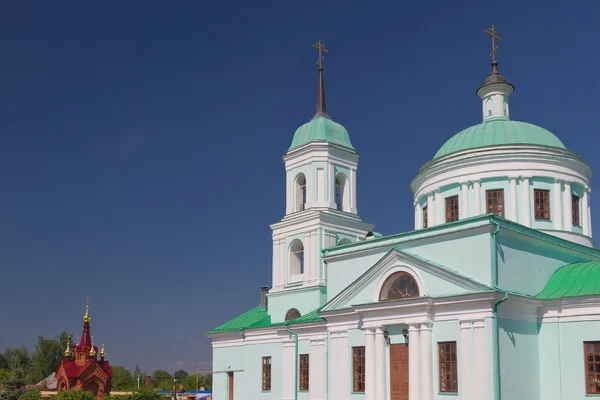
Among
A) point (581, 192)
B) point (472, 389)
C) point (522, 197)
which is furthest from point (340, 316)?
point (581, 192)

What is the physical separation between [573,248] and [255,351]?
13687 mm

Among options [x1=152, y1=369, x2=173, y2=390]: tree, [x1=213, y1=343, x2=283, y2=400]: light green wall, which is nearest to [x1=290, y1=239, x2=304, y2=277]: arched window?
[x1=213, y1=343, x2=283, y2=400]: light green wall

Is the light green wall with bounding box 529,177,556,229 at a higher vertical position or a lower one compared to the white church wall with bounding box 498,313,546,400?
higher

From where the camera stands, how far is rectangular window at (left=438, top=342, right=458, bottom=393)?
1984cm

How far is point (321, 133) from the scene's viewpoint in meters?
29.8

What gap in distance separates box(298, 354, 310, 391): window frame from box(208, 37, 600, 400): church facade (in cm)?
6

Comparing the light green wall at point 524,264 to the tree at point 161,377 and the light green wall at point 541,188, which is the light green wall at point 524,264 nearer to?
the light green wall at point 541,188

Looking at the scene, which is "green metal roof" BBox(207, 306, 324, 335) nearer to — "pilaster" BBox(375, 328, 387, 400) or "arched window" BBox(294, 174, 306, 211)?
"arched window" BBox(294, 174, 306, 211)

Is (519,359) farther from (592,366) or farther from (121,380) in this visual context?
(121,380)

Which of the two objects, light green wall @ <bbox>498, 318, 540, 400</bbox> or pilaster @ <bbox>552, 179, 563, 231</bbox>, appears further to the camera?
pilaster @ <bbox>552, 179, 563, 231</bbox>

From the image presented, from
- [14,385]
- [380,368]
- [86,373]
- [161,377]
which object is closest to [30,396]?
[14,385]

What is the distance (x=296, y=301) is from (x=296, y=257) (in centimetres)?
205

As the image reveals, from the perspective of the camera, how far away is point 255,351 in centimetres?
3042

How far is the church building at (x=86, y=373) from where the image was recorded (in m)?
36.6
